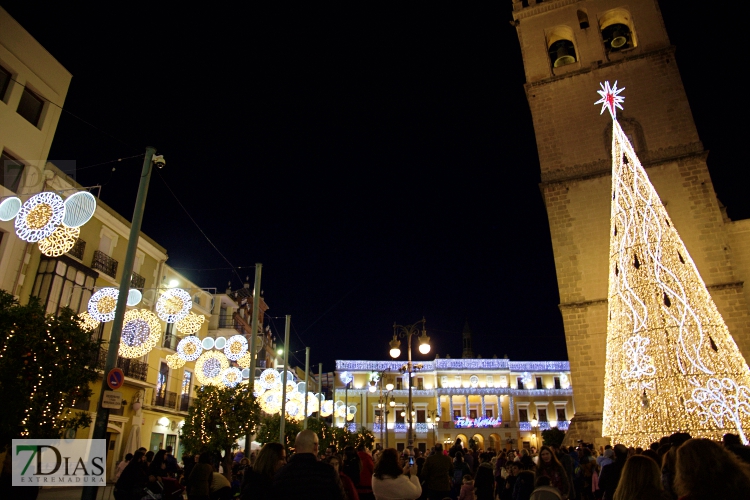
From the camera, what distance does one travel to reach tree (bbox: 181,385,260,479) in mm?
15727

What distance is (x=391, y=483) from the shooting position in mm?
5176

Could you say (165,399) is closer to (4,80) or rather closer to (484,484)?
(4,80)

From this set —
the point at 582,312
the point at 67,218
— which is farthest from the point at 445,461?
the point at 582,312

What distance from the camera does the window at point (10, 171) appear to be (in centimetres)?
1504

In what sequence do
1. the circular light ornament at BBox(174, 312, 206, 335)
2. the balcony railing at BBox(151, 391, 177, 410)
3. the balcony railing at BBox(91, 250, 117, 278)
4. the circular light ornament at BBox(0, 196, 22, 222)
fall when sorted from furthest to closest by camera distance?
the balcony railing at BBox(151, 391, 177, 410)
the balcony railing at BBox(91, 250, 117, 278)
the circular light ornament at BBox(174, 312, 206, 335)
the circular light ornament at BBox(0, 196, 22, 222)

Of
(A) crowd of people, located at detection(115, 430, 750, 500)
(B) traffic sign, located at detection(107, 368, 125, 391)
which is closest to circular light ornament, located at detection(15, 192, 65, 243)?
(B) traffic sign, located at detection(107, 368, 125, 391)

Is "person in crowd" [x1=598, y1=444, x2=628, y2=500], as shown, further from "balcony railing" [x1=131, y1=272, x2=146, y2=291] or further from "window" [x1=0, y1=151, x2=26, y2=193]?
"balcony railing" [x1=131, y1=272, x2=146, y2=291]

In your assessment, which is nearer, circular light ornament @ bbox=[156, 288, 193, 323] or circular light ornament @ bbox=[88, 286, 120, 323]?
circular light ornament @ bbox=[88, 286, 120, 323]

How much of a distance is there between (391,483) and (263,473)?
4.93 feet

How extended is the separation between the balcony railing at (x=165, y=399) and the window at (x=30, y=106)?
13937 mm

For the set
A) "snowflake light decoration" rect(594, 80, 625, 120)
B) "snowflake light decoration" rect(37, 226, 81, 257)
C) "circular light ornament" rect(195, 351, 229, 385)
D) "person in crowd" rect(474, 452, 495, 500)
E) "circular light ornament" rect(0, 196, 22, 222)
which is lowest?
"person in crowd" rect(474, 452, 495, 500)

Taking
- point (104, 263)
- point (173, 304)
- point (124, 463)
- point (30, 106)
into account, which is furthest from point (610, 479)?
point (104, 263)

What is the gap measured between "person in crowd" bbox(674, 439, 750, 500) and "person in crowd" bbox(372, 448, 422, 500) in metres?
2.83

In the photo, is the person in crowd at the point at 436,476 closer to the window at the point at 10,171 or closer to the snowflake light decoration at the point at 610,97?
the window at the point at 10,171
